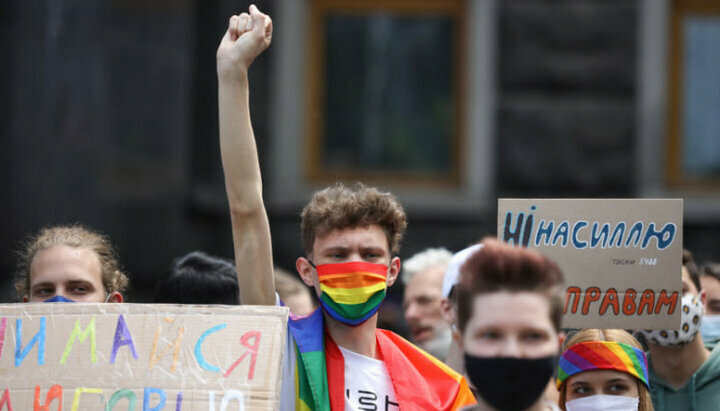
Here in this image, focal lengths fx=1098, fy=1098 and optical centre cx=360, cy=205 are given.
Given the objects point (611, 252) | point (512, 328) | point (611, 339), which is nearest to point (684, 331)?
point (611, 339)

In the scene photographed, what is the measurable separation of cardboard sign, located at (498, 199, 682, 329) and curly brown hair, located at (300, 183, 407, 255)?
36cm

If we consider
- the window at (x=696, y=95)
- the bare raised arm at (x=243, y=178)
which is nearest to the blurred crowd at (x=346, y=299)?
the bare raised arm at (x=243, y=178)

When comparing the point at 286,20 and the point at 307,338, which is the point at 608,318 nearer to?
the point at 307,338

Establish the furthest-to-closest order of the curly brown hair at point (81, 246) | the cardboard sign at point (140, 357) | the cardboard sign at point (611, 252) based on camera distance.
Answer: the curly brown hair at point (81, 246), the cardboard sign at point (611, 252), the cardboard sign at point (140, 357)

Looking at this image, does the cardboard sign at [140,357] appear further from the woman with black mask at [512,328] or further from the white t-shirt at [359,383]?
the woman with black mask at [512,328]

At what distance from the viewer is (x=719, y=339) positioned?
4277mm

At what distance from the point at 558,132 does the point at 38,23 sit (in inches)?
141

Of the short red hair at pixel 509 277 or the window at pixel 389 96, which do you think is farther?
the window at pixel 389 96

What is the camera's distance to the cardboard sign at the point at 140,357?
3.03 metres

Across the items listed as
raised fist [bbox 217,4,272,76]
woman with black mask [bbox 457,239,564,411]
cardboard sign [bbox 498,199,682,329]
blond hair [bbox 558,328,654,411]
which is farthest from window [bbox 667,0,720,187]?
woman with black mask [bbox 457,239,564,411]

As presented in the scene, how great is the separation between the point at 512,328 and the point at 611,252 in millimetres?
1144

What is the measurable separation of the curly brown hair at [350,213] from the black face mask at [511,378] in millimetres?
962

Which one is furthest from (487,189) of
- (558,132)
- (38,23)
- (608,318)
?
(608,318)

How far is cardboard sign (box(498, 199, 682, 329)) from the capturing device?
362 centimetres
